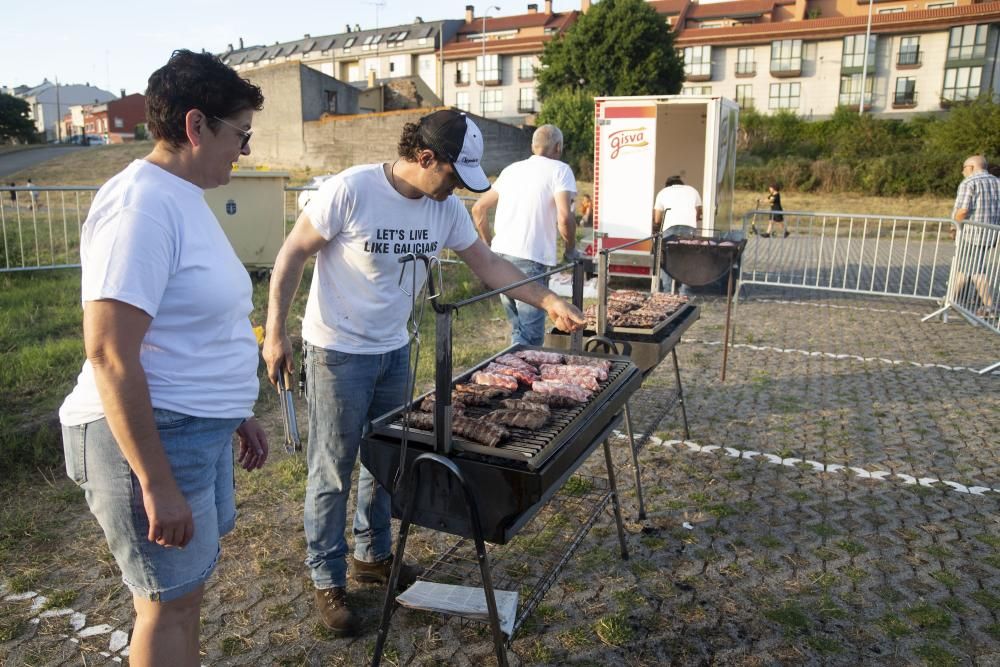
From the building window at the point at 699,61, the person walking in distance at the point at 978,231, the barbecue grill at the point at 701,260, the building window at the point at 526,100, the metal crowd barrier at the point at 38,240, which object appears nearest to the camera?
the barbecue grill at the point at 701,260

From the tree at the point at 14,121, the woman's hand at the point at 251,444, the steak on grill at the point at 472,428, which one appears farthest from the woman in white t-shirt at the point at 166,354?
the tree at the point at 14,121

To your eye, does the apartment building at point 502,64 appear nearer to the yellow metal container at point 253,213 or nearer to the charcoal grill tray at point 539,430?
the yellow metal container at point 253,213

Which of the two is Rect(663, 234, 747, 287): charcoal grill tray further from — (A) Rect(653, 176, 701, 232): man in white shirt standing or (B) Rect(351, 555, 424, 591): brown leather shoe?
(B) Rect(351, 555, 424, 591): brown leather shoe

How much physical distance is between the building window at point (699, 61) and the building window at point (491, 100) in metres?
16.3

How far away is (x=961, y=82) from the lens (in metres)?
46.4

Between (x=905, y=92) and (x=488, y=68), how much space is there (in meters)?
31.4

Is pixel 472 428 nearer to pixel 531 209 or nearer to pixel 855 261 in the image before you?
pixel 531 209

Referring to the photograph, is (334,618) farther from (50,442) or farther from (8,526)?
(50,442)

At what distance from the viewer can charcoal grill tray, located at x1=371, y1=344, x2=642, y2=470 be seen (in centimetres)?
249

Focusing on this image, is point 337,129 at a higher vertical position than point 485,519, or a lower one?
higher

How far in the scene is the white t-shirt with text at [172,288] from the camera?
5.60 feet

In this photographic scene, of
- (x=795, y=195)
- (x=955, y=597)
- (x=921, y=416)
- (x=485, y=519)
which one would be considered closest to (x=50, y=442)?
(x=485, y=519)

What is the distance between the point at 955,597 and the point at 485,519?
2.52m

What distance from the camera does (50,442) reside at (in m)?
4.84
